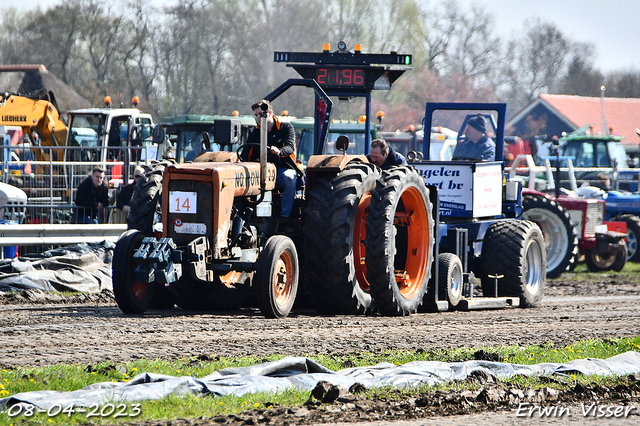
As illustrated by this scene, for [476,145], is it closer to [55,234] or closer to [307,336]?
[307,336]


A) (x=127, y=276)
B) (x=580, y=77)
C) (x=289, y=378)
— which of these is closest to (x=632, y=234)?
(x=127, y=276)

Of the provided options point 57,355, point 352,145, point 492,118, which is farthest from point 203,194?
point 352,145

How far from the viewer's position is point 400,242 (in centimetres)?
1013

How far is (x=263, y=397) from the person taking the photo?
5035 mm

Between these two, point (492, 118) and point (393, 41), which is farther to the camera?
point (393, 41)

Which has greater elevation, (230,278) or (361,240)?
(361,240)

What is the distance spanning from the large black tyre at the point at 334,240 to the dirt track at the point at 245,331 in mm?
227

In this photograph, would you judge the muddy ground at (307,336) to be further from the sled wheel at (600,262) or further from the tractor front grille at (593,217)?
the sled wheel at (600,262)

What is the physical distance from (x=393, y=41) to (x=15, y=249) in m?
33.7

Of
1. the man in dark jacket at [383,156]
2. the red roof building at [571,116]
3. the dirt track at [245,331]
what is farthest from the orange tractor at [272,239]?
the red roof building at [571,116]

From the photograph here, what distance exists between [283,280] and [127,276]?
5.08 feet

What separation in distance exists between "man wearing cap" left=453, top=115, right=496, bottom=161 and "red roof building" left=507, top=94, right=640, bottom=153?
147 ft

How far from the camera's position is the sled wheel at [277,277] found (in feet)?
26.7

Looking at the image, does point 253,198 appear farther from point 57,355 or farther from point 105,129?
point 105,129
